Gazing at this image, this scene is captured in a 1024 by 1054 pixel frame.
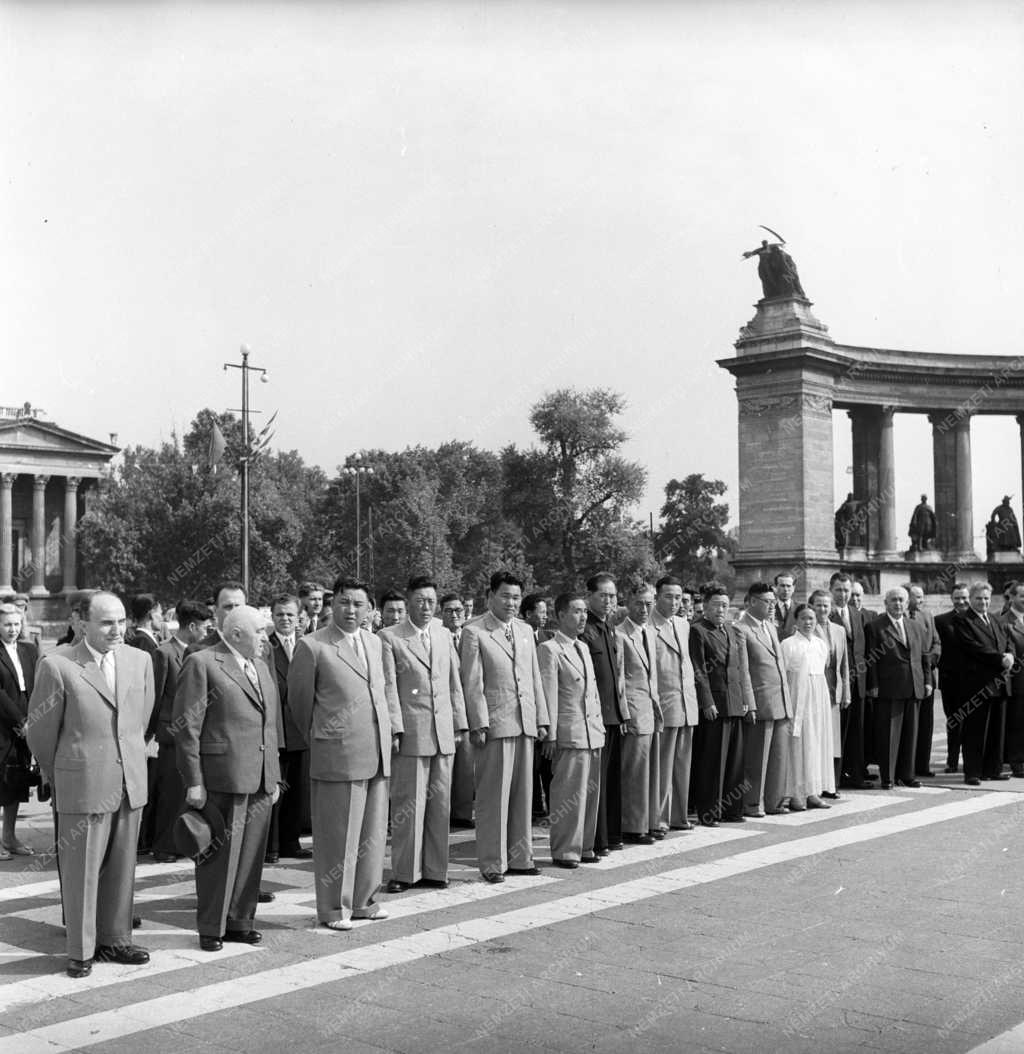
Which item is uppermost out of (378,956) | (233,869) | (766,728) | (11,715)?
(11,715)

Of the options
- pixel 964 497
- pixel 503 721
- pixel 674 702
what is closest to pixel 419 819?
pixel 503 721

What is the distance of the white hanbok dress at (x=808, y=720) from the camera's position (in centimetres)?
1202

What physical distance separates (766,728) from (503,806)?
12.1 ft

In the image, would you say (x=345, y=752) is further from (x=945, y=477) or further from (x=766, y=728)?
(x=945, y=477)

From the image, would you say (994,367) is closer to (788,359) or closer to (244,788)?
(788,359)

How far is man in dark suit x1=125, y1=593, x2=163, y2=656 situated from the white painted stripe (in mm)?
3938

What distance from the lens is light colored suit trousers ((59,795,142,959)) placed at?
652 cm

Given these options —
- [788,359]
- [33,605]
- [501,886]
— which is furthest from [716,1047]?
[33,605]

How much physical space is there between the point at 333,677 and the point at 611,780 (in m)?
3.26

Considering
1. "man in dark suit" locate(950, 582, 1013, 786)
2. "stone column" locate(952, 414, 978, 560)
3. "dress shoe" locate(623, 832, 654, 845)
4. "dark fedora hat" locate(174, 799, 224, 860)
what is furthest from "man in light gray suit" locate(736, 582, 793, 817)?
"stone column" locate(952, 414, 978, 560)

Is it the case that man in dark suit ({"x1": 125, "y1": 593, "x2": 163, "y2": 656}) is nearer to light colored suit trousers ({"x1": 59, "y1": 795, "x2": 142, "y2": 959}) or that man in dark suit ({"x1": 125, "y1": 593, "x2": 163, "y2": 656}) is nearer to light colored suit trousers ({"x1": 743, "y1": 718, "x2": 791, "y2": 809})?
light colored suit trousers ({"x1": 59, "y1": 795, "x2": 142, "y2": 959})

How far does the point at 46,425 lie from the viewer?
276 feet

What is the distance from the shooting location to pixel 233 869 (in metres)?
7.02

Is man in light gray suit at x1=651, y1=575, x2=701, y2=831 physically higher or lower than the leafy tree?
lower
